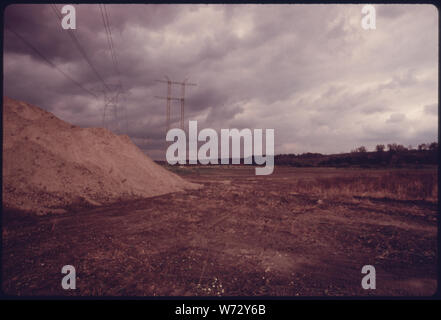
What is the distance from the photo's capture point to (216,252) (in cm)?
439

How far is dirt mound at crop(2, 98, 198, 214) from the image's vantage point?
7227mm

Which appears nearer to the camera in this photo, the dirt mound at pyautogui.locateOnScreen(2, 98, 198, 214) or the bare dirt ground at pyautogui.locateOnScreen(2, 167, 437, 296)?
the bare dirt ground at pyautogui.locateOnScreen(2, 167, 437, 296)

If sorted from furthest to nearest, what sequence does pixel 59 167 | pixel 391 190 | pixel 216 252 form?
pixel 391 190 < pixel 59 167 < pixel 216 252

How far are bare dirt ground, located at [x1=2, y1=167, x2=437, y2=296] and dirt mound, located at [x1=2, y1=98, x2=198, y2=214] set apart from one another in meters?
0.82

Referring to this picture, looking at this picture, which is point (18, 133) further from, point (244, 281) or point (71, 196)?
point (244, 281)

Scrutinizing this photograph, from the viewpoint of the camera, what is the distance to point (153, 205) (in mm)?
8578

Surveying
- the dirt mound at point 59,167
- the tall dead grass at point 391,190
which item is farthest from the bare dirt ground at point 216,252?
the tall dead grass at point 391,190

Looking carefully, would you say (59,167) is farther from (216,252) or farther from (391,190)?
(391,190)

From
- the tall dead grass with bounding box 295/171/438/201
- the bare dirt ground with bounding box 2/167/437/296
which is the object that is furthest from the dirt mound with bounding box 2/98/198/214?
the tall dead grass with bounding box 295/171/438/201

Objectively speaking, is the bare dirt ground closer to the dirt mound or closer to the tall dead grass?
the dirt mound

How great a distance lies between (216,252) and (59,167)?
291 inches

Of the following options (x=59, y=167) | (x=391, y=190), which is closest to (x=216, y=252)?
(x=59, y=167)
